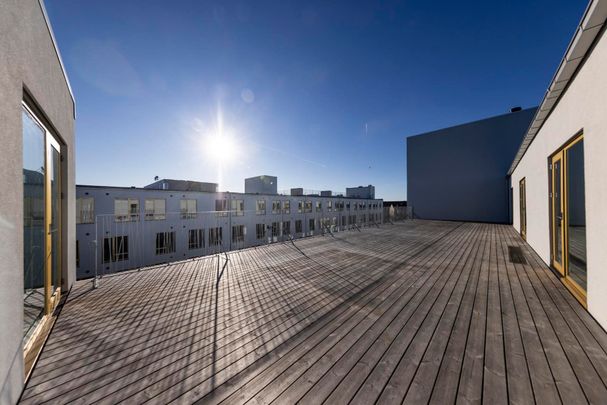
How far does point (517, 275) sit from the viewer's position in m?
3.95

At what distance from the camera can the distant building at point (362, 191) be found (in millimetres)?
36241

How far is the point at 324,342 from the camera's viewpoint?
2049 mm

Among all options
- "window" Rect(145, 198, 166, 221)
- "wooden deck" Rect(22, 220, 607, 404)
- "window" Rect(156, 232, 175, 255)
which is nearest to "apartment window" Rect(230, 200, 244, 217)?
"window" Rect(156, 232, 175, 255)

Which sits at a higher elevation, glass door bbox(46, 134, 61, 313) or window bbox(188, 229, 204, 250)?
glass door bbox(46, 134, 61, 313)

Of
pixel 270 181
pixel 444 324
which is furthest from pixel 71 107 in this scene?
pixel 270 181

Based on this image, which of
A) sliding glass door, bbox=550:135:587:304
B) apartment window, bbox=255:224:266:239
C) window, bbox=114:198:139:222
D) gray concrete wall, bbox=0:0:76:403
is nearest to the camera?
gray concrete wall, bbox=0:0:76:403

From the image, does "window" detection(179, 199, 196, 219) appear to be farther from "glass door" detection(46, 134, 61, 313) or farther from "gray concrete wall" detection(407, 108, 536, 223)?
"gray concrete wall" detection(407, 108, 536, 223)

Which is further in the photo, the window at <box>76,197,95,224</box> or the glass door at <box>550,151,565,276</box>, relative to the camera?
the window at <box>76,197,95,224</box>

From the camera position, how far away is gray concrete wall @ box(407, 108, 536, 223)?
56.3 feet

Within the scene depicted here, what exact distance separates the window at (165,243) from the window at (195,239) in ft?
3.83

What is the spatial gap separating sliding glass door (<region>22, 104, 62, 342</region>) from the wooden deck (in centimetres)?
32

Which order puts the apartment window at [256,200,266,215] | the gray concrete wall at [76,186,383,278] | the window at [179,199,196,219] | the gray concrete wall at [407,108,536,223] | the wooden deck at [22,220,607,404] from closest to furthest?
the wooden deck at [22,220,607,404]
the gray concrete wall at [76,186,383,278]
the window at [179,199,196,219]
the gray concrete wall at [407,108,536,223]
the apartment window at [256,200,266,215]

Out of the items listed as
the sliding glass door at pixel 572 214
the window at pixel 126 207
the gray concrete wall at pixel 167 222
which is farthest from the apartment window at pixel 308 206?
the sliding glass door at pixel 572 214

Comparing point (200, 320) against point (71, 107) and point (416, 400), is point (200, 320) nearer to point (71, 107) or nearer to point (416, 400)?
point (416, 400)
